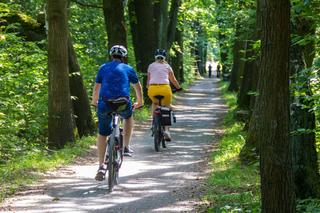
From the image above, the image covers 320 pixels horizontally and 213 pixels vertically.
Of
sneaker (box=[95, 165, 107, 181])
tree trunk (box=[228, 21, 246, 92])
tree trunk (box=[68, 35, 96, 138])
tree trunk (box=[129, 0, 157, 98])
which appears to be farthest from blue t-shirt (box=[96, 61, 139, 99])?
tree trunk (box=[228, 21, 246, 92])

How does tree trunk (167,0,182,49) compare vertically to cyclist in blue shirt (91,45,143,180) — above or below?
above

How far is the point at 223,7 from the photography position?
25.3m

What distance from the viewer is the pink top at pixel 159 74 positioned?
12148 mm

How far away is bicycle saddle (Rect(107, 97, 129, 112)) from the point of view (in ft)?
25.6

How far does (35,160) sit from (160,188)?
2.79m

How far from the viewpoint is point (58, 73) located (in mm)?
11430

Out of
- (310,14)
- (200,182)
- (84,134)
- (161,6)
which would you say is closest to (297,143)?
(310,14)

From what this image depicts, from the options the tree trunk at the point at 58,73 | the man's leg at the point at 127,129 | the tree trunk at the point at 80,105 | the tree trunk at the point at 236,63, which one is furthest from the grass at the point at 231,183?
the tree trunk at the point at 236,63

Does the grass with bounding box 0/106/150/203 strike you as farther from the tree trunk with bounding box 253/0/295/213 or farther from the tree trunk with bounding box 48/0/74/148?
the tree trunk with bounding box 253/0/295/213

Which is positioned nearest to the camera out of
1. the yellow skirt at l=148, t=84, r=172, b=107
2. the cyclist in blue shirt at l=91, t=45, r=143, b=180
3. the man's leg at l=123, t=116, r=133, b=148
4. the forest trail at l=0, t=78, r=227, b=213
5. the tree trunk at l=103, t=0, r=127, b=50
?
the forest trail at l=0, t=78, r=227, b=213

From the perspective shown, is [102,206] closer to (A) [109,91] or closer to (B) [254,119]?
(A) [109,91]

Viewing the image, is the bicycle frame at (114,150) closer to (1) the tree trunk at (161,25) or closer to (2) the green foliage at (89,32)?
(2) the green foliage at (89,32)

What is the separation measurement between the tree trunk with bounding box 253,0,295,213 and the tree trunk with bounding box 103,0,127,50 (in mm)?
11688

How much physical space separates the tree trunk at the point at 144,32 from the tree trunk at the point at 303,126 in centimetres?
1509
